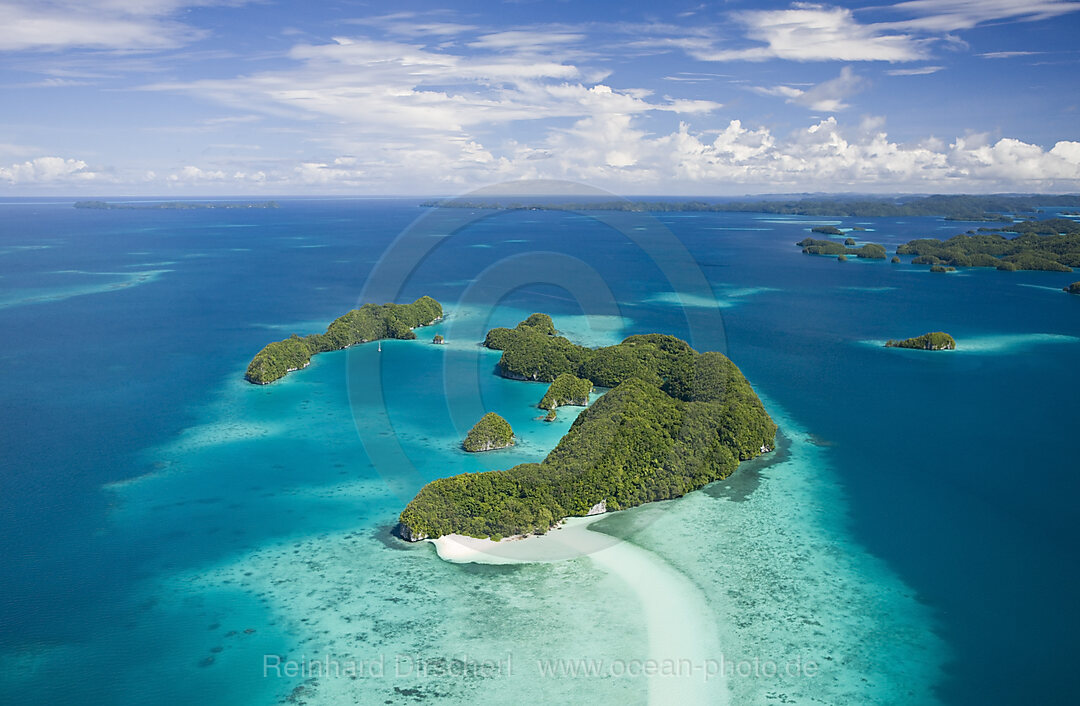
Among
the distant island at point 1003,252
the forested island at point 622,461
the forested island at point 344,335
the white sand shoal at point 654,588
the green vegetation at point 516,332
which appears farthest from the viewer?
the distant island at point 1003,252

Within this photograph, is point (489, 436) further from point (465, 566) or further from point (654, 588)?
point (654, 588)

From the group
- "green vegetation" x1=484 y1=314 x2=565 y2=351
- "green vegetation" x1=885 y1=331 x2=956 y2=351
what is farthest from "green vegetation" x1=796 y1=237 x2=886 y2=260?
"green vegetation" x1=484 y1=314 x2=565 y2=351

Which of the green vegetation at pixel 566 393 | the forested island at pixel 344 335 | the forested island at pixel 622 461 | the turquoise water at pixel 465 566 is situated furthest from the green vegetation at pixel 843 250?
the green vegetation at pixel 566 393

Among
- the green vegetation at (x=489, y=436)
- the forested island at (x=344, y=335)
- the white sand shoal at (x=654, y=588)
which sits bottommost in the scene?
Result: the white sand shoal at (x=654, y=588)

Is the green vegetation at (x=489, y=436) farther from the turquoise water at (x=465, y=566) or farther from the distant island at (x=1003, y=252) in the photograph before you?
the distant island at (x=1003, y=252)

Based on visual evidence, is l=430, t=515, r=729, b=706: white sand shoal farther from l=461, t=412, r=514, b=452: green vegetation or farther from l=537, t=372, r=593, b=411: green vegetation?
l=537, t=372, r=593, b=411: green vegetation

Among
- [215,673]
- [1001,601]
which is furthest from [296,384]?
[1001,601]
